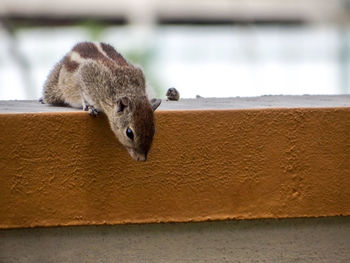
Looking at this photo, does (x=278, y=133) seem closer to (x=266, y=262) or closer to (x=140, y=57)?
(x=266, y=262)

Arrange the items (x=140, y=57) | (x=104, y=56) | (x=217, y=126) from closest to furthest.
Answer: (x=217, y=126)
(x=104, y=56)
(x=140, y=57)

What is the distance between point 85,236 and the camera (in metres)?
2.42

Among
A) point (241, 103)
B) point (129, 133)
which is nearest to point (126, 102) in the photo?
point (129, 133)

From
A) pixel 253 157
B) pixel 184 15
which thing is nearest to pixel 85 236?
pixel 253 157

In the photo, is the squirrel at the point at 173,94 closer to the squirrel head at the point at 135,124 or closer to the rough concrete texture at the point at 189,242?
the squirrel head at the point at 135,124

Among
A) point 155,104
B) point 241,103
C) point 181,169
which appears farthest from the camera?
point 241,103

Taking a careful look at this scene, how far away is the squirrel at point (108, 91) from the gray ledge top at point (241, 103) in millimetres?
131

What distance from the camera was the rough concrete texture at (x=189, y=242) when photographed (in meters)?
2.41

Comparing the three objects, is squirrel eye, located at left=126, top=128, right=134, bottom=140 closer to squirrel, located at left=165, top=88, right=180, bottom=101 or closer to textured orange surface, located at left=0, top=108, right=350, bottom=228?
textured orange surface, located at left=0, top=108, right=350, bottom=228

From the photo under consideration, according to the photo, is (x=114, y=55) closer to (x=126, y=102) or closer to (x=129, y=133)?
(x=126, y=102)

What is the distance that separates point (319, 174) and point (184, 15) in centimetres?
1088

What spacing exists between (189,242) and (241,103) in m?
0.67

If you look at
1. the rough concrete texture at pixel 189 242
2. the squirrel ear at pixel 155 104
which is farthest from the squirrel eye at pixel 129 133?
the rough concrete texture at pixel 189 242

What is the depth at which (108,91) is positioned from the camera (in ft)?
9.40
